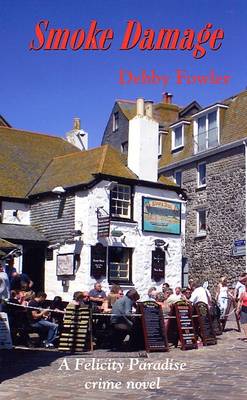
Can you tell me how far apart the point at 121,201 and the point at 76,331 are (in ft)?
29.5

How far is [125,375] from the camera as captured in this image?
33.5 ft

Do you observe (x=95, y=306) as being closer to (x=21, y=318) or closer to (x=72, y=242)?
(x=21, y=318)

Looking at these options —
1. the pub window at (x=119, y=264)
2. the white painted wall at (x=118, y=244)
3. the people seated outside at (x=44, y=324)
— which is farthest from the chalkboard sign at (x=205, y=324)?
the pub window at (x=119, y=264)

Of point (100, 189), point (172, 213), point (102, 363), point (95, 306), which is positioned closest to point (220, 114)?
Answer: point (172, 213)

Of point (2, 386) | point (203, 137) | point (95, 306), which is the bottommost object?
point (2, 386)

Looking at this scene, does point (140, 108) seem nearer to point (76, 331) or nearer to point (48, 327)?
point (48, 327)

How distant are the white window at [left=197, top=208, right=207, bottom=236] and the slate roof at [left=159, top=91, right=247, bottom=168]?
297cm

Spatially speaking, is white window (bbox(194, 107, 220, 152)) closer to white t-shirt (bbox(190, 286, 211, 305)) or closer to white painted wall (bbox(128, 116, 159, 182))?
white painted wall (bbox(128, 116, 159, 182))

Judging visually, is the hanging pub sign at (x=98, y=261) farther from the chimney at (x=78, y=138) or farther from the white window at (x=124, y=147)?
the white window at (x=124, y=147)

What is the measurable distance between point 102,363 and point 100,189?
400 inches

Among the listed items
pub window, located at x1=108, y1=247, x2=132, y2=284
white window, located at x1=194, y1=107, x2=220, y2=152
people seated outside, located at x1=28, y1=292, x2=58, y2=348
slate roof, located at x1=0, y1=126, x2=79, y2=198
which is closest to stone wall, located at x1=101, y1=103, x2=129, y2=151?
white window, located at x1=194, y1=107, x2=220, y2=152

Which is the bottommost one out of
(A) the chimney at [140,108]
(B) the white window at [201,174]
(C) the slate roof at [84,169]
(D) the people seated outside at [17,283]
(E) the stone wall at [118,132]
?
(D) the people seated outside at [17,283]

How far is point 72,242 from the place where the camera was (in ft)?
68.2

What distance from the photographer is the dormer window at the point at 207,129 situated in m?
31.0
